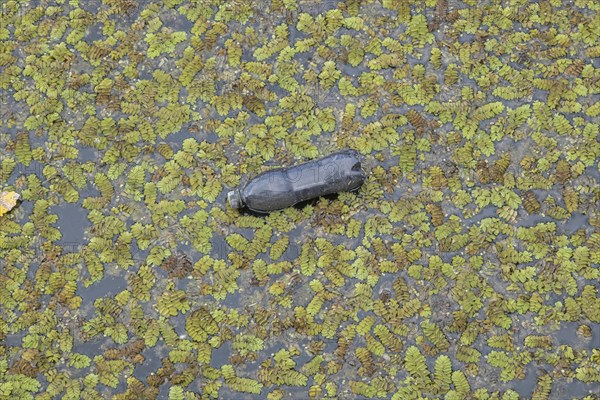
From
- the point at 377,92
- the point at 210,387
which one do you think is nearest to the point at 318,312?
the point at 210,387

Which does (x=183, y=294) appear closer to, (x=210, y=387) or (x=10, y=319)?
(x=210, y=387)

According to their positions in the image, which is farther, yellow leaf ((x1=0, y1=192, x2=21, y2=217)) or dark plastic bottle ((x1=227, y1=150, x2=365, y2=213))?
yellow leaf ((x1=0, y1=192, x2=21, y2=217))

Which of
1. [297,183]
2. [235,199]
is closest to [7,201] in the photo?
[235,199]

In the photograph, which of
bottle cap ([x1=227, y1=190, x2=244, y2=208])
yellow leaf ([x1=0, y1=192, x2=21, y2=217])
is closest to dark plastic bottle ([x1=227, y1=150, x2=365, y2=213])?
bottle cap ([x1=227, y1=190, x2=244, y2=208])

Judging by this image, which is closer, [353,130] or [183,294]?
[183,294]

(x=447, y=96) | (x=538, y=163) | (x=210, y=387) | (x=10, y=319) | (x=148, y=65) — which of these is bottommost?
(x=210, y=387)

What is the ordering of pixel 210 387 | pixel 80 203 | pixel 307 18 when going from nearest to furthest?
1. pixel 210 387
2. pixel 80 203
3. pixel 307 18

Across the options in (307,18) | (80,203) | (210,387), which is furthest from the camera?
(307,18)

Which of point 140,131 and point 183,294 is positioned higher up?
point 140,131

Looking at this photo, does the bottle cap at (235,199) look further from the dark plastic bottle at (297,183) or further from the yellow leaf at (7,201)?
the yellow leaf at (7,201)

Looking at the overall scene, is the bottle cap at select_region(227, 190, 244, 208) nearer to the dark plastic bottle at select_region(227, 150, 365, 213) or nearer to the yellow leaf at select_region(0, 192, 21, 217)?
the dark plastic bottle at select_region(227, 150, 365, 213)
